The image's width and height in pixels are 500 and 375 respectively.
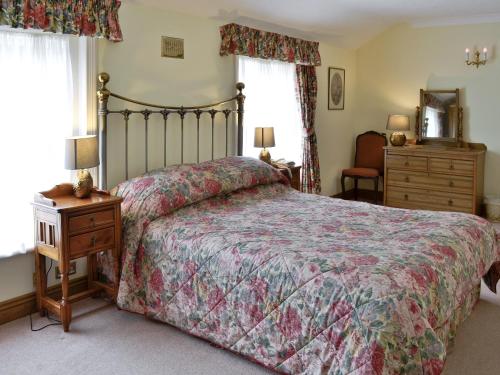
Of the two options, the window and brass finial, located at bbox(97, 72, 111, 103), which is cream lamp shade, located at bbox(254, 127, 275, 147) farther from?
the window

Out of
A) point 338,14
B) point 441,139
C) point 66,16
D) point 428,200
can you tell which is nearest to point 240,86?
point 338,14

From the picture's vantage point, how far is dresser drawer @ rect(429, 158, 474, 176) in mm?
5797

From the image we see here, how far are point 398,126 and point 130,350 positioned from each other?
15.6 ft

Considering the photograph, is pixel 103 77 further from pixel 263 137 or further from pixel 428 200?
pixel 428 200

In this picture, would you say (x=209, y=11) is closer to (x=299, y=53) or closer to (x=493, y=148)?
(x=299, y=53)

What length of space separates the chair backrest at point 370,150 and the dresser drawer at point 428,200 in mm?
548

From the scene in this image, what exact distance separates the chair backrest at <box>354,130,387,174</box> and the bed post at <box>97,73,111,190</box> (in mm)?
4101

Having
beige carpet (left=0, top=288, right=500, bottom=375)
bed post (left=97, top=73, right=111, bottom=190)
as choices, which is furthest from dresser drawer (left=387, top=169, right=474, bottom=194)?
bed post (left=97, top=73, right=111, bottom=190)

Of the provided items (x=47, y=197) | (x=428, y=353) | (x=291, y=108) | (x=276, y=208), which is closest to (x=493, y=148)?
(x=291, y=108)

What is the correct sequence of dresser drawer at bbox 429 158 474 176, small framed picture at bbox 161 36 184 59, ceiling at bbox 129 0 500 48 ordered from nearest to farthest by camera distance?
small framed picture at bbox 161 36 184 59, ceiling at bbox 129 0 500 48, dresser drawer at bbox 429 158 474 176

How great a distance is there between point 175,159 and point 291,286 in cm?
212

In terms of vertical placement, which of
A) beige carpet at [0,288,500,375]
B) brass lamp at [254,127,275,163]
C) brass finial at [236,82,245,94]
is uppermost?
brass finial at [236,82,245,94]

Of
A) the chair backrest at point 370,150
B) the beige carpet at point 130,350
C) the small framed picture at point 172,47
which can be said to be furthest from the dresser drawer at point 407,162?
the small framed picture at point 172,47

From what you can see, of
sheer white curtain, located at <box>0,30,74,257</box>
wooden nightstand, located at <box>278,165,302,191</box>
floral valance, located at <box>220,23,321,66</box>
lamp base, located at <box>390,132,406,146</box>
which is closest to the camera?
sheer white curtain, located at <box>0,30,74,257</box>
